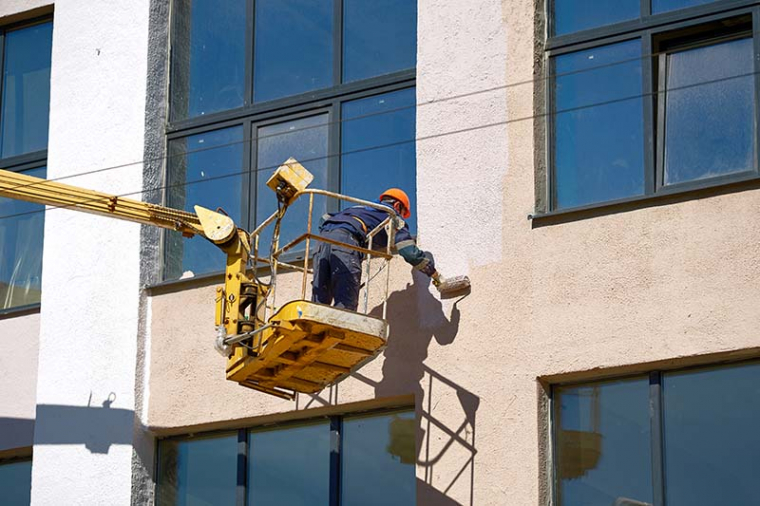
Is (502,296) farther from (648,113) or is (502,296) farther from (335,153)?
(335,153)

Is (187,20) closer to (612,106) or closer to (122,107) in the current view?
(122,107)

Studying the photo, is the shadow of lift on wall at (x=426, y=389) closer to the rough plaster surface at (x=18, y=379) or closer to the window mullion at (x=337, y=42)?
the window mullion at (x=337, y=42)

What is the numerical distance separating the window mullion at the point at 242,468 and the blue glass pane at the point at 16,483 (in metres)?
2.77

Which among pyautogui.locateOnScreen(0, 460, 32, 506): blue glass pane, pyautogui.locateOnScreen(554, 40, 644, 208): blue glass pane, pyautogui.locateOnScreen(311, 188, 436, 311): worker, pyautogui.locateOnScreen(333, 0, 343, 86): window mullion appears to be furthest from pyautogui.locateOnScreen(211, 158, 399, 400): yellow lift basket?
pyautogui.locateOnScreen(0, 460, 32, 506): blue glass pane

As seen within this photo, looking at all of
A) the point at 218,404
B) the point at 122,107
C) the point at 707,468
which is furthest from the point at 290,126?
the point at 707,468

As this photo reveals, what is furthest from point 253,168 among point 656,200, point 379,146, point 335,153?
point 656,200

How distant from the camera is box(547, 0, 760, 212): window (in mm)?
14680

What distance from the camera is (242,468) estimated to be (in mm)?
16172

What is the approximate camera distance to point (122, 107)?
58.6 feet

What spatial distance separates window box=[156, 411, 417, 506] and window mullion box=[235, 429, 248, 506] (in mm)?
10

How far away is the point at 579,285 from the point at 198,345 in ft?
14.2

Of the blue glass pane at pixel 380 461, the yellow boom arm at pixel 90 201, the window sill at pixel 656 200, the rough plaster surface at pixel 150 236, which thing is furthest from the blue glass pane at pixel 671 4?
the rough plaster surface at pixel 150 236

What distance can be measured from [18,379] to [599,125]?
722 cm

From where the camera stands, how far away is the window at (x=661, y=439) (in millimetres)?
13570
